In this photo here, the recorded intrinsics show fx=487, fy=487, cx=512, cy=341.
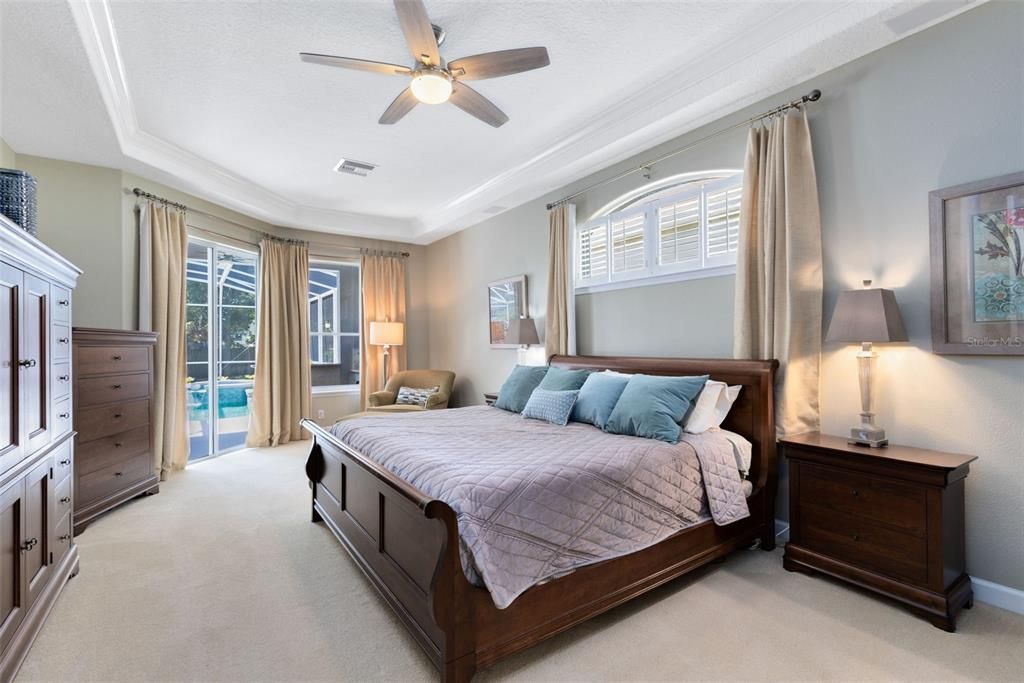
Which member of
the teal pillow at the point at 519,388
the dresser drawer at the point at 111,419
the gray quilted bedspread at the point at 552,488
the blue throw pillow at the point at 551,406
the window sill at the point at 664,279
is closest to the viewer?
the gray quilted bedspread at the point at 552,488

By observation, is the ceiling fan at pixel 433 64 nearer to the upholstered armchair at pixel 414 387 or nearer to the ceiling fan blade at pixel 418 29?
the ceiling fan blade at pixel 418 29

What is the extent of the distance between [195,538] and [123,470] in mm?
1149

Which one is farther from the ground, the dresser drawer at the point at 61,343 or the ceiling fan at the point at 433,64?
the ceiling fan at the point at 433,64

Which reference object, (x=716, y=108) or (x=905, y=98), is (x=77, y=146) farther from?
(x=905, y=98)

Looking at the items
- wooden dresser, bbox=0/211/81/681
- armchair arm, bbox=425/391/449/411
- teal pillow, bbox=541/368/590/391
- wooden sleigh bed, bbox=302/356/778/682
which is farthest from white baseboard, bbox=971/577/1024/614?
armchair arm, bbox=425/391/449/411

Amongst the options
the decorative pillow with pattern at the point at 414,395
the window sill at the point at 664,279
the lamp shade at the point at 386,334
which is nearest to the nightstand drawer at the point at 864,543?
the window sill at the point at 664,279

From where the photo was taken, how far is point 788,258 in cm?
277

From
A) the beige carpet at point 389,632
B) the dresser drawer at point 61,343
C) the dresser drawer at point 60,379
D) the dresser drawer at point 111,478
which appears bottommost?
the beige carpet at point 389,632

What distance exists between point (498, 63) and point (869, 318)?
7.15 ft

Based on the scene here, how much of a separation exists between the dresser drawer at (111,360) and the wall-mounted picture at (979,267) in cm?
513

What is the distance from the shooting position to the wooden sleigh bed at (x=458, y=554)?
168 cm

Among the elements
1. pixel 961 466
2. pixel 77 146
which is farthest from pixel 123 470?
pixel 961 466

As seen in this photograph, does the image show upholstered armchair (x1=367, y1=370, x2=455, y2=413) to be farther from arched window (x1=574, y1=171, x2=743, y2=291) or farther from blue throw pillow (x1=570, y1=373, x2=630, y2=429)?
blue throw pillow (x1=570, y1=373, x2=630, y2=429)

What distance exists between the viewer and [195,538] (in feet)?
10.2
